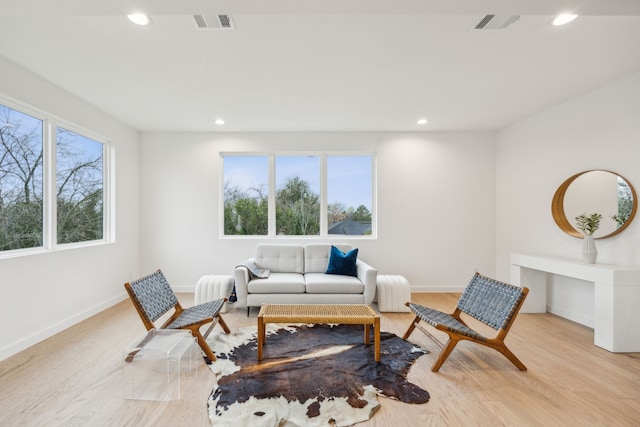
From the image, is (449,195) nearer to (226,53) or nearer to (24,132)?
→ (226,53)

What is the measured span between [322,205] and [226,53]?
2.92m

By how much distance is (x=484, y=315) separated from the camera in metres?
2.73

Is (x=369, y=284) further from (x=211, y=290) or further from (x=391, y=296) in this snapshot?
(x=211, y=290)

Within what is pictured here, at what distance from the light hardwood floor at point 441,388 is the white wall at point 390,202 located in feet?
Answer: 5.89

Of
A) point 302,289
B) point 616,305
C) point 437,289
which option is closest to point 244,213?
point 302,289

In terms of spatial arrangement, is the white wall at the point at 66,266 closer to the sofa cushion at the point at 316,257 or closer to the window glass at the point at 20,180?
the window glass at the point at 20,180

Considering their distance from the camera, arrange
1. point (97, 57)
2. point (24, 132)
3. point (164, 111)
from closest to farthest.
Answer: point (97, 57)
point (24, 132)
point (164, 111)

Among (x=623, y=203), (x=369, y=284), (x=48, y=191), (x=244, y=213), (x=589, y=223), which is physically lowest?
(x=369, y=284)

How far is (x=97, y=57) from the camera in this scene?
2602mm

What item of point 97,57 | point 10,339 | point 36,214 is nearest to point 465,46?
point 97,57

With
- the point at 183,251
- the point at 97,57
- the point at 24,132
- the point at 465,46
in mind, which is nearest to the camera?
the point at 465,46

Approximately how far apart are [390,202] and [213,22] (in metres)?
3.64

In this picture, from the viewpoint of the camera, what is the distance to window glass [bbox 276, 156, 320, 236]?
503cm

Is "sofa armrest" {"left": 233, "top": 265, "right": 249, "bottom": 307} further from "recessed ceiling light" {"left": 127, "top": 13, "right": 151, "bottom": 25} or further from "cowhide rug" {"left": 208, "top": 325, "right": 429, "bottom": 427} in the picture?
"recessed ceiling light" {"left": 127, "top": 13, "right": 151, "bottom": 25}
